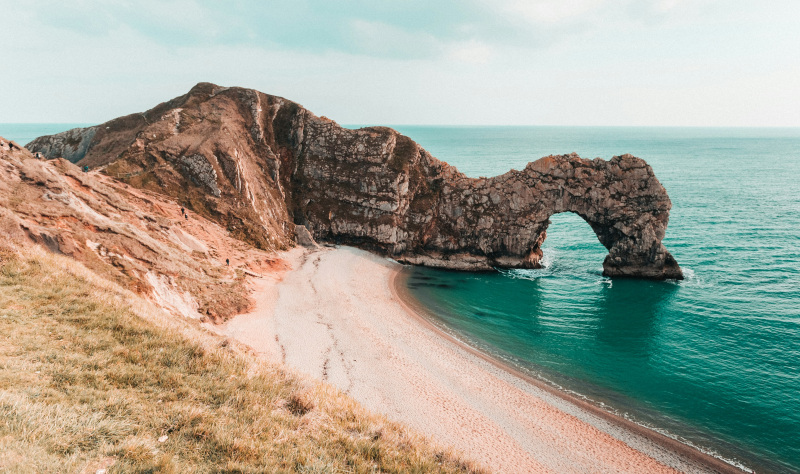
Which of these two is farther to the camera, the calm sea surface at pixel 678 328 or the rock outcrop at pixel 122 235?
the calm sea surface at pixel 678 328

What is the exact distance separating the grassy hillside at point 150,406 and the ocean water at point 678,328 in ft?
85.8

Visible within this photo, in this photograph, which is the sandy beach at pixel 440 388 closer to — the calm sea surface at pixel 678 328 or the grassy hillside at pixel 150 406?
the calm sea surface at pixel 678 328

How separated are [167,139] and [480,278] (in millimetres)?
55566

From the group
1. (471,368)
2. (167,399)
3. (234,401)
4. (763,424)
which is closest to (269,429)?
(234,401)

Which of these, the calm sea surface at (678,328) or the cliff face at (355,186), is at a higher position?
the cliff face at (355,186)

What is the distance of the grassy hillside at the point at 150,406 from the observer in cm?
929

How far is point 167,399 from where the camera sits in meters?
12.0

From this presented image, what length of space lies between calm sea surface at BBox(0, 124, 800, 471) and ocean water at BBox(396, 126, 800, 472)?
12 centimetres

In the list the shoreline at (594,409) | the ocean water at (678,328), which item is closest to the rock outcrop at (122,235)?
the shoreline at (594,409)

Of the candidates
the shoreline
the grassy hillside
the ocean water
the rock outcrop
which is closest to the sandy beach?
the shoreline

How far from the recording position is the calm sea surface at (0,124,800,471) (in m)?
27.9

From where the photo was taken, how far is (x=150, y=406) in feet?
37.2

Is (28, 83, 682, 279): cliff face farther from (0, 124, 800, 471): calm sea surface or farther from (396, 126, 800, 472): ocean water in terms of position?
(0, 124, 800, 471): calm sea surface

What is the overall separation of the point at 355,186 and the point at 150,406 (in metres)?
58.9
